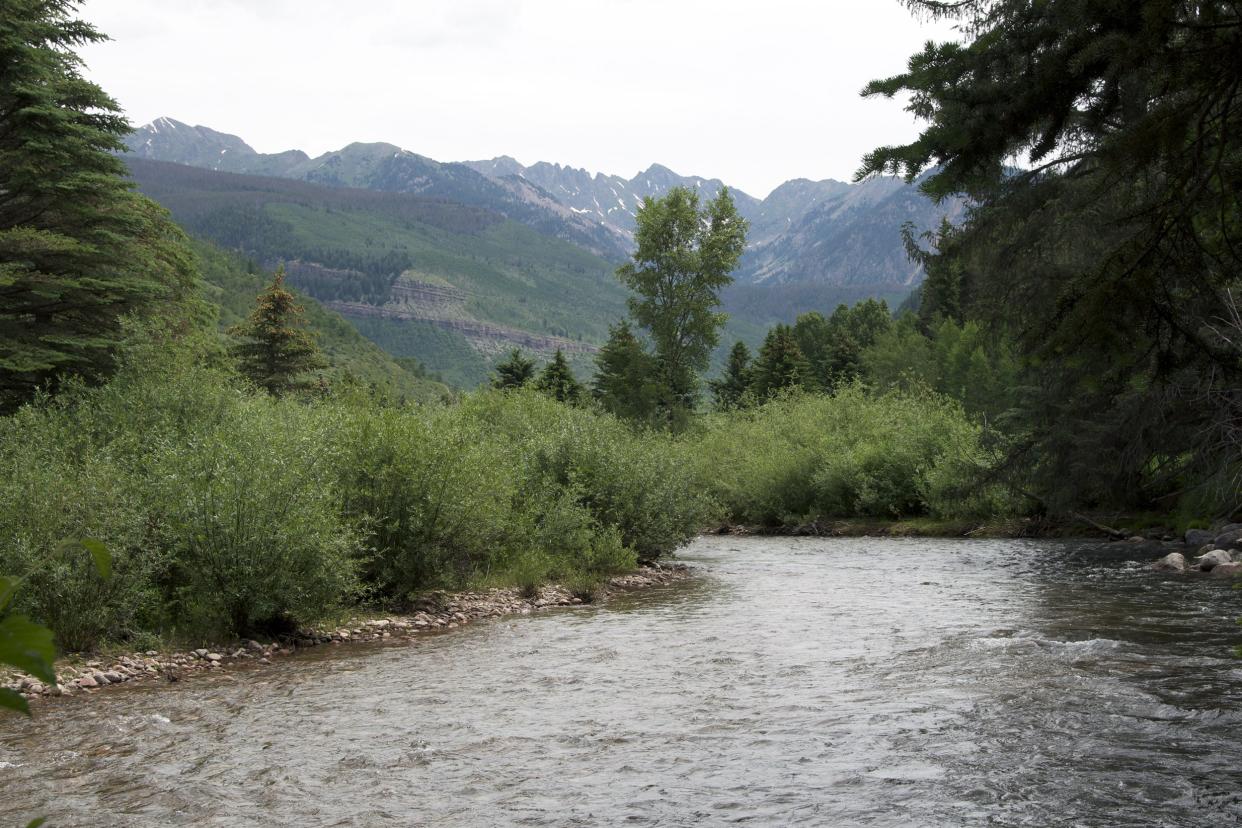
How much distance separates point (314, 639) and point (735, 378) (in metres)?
71.2

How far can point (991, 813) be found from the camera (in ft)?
27.7

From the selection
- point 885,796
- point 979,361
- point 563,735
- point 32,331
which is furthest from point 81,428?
point 979,361

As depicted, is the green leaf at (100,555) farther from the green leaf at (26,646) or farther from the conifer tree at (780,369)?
the conifer tree at (780,369)

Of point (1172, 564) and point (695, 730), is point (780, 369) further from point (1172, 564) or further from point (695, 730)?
point (695, 730)

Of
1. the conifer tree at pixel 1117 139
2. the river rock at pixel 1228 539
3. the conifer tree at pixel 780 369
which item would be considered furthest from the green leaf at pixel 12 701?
the conifer tree at pixel 780 369

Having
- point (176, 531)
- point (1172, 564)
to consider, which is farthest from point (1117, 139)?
point (1172, 564)

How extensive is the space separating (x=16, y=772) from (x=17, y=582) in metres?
9.89

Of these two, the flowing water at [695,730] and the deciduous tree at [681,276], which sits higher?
the deciduous tree at [681,276]

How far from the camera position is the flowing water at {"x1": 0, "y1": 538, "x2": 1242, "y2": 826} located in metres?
8.88

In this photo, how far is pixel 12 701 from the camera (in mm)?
1523

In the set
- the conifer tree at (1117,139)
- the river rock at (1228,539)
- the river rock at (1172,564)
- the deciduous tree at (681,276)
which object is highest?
the deciduous tree at (681,276)

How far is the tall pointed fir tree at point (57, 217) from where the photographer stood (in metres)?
24.2

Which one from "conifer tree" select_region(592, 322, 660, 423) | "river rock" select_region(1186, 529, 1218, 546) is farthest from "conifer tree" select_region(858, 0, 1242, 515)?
"conifer tree" select_region(592, 322, 660, 423)

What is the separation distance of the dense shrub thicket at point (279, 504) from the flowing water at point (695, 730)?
208cm
